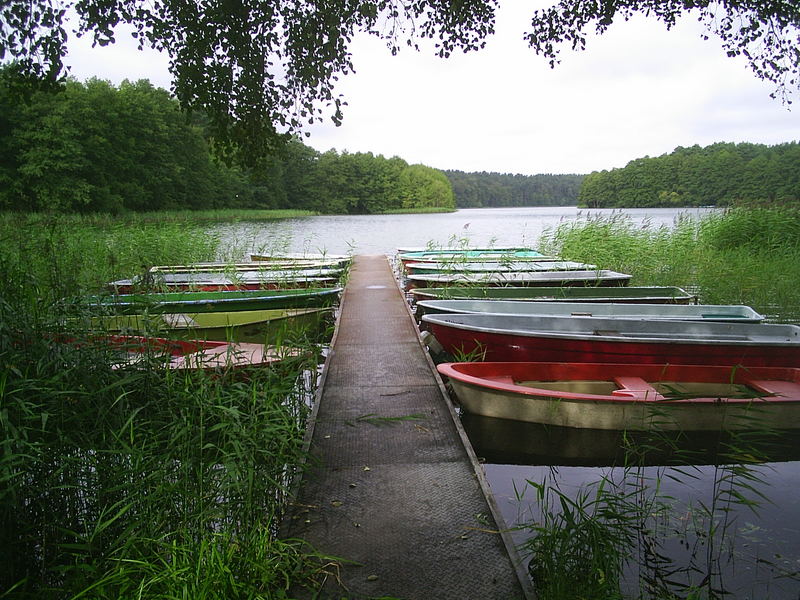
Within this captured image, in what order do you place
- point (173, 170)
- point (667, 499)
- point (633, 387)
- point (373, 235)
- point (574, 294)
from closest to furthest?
point (667, 499), point (633, 387), point (574, 294), point (373, 235), point (173, 170)

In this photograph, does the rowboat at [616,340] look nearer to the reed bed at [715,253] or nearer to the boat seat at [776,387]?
the boat seat at [776,387]

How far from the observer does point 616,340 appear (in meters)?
4.96

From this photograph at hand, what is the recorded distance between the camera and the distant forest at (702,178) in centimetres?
2852

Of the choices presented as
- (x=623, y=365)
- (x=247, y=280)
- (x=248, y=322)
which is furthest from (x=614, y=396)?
(x=247, y=280)

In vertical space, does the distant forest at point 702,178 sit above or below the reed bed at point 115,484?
above

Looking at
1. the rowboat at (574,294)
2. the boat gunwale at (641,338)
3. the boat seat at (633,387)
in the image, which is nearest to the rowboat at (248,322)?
the boat gunwale at (641,338)

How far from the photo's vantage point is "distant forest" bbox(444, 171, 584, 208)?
102 metres

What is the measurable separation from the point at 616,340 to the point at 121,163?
4053 cm

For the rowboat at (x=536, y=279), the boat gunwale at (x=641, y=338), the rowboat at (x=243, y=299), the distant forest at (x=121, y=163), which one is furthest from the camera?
the distant forest at (x=121, y=163)

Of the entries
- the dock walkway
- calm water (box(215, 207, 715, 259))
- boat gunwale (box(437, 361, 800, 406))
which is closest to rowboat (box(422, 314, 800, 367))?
boat gunwale (box(437, 361, 800, 406))

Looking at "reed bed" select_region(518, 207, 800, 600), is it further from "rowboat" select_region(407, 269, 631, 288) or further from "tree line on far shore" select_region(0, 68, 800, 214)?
"tree line on far shore" select_region(0, 68, 800, 214)

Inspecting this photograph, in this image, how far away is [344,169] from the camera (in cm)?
7200

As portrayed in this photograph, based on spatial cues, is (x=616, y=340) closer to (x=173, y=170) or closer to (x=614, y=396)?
(x=614, y=396)

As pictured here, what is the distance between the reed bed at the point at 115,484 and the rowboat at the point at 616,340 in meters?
2.33
